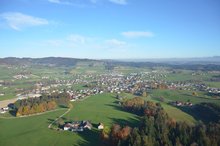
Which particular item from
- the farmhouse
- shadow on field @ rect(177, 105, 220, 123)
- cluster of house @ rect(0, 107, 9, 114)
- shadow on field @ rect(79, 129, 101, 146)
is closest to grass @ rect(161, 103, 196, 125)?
shadow on field @ rect(177, 105, 220, 123)

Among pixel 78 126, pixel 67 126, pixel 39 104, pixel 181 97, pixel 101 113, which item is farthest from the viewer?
pixel 181 97

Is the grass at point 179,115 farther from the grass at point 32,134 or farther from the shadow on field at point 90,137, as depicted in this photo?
the grass at point 32,134

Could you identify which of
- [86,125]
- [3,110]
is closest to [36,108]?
[3,110]

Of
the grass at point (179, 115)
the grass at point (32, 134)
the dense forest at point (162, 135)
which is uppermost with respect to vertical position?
the dense forest at point (162, 135)

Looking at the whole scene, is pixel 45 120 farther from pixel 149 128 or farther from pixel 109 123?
pixel 149 128

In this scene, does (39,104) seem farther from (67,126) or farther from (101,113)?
(67,126)

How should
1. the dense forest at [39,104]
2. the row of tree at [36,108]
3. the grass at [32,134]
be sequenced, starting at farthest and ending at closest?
the dense forest at [39,104]
the row of tree at [36,108]
the grass at [32,134]

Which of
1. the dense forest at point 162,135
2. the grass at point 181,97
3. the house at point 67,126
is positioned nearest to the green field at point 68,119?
the house at point 67,126

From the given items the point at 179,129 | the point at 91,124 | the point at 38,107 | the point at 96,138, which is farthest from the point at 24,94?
the point at 179,129
